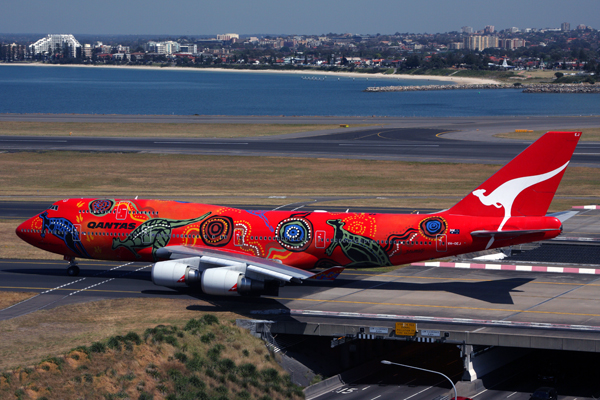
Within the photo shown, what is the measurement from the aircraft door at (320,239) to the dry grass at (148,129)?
9884cm

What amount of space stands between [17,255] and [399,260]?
3645cm

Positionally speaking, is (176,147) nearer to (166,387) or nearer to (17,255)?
(17,255)

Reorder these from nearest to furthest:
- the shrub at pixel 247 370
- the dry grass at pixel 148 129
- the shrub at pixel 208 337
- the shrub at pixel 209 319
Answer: the shrub at pixel 247 370 < the shrub at pixel 208 337 < the shrub at pixel 209 319 < the dry grass at pixel 148 129

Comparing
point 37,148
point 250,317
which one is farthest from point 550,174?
point 37,148

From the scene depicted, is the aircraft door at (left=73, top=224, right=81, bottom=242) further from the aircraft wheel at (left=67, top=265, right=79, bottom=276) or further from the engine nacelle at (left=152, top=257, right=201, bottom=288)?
the engine nacelle at (left=152, top=257, right=201, bottom=288)

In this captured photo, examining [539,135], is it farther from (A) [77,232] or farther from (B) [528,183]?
(A) [77,232]

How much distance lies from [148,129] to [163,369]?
4824 inches

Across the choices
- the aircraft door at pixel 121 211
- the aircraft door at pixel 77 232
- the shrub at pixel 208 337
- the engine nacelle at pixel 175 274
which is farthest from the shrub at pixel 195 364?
the aircraft door at pixel 77 232

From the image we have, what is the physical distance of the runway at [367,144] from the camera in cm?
11750

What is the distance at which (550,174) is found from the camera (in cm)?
4456

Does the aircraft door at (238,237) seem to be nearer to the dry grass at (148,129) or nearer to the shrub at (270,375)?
the shrub at (270,375)

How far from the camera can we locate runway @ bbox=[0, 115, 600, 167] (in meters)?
118

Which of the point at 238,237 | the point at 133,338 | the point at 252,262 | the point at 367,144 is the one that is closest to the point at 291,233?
the point at 252,262

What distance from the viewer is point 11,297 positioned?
49625 millimetres
